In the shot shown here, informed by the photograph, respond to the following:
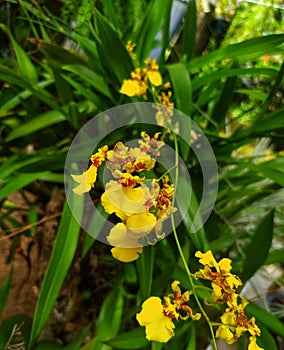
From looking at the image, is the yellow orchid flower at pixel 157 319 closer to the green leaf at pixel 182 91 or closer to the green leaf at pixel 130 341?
the green leaf at pixel 130 341

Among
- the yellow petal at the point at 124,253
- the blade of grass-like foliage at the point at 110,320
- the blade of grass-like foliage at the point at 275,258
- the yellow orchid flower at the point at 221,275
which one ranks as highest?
the yellow petal at the point at 124,253

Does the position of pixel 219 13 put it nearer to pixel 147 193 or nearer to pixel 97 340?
pixel 97 340

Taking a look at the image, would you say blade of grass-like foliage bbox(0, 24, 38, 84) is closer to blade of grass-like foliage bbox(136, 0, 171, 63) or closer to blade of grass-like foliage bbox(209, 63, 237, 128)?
blade of grass-like foliage bbox(136, 0, 171, 63)

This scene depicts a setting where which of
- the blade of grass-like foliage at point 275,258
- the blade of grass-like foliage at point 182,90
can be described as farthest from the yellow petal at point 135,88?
the blade of grass-like foliage at point 275,258

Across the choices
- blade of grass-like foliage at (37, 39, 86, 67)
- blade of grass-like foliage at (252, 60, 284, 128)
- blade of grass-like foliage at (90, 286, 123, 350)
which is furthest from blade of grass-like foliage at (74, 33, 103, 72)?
blade of grass-like foliage at (90, 286, 123, 350)

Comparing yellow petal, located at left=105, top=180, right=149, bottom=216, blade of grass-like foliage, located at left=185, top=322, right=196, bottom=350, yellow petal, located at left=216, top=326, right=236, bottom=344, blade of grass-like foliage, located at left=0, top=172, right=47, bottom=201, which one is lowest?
blade of grass-like foliage, located at left=185, top=322, right=196, bottom=350
